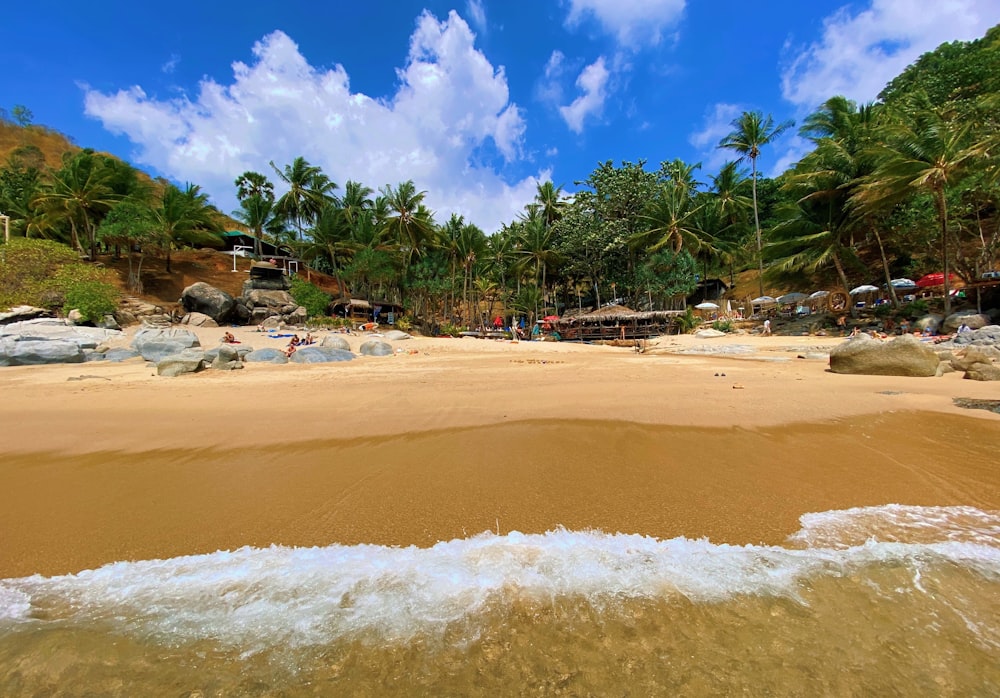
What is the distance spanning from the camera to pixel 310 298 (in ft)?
102

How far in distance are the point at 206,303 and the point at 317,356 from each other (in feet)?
67.1

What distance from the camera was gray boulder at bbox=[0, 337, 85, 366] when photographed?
12.6 meters

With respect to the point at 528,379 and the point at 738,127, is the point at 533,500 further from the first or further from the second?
the point at 738,127

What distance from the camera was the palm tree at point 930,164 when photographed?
1784 centimetres

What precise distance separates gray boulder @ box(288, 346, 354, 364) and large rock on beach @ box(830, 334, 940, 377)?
45.5ft

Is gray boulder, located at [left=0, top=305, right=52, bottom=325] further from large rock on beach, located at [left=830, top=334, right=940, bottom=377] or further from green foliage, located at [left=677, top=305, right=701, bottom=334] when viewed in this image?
green foliage, located at [left=677, top=305, right=701, bottom=334]

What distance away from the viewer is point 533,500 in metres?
3.32

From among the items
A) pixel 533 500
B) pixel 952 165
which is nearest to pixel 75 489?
pixel 533 500

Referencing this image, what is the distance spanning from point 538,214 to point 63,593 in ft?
154

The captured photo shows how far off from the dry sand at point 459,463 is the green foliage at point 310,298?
23.8m

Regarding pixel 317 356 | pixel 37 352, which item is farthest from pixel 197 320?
pixel 317 356

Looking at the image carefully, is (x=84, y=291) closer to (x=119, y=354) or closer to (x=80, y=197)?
(x=119, y=354)

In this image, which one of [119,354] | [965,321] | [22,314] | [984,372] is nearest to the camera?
[984,372]

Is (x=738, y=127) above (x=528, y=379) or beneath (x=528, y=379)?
above
